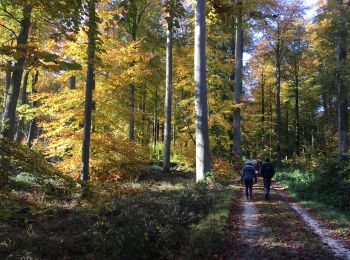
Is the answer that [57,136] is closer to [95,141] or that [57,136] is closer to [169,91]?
[95,141]

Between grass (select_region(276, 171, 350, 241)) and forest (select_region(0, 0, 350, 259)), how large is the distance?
74 mm

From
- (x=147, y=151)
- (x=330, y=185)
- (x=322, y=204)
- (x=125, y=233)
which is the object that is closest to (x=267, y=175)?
(x=322, y=204)

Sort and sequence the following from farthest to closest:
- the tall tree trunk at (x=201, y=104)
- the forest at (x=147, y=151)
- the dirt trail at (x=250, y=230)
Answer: the tall tree trunk at (x=201, y=104)
the dirt trail at (x=250, y=230)
the forest at (x=147, y=151)

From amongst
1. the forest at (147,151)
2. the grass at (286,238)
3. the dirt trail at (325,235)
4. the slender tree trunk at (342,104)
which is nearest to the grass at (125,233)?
the forest at (147,151)

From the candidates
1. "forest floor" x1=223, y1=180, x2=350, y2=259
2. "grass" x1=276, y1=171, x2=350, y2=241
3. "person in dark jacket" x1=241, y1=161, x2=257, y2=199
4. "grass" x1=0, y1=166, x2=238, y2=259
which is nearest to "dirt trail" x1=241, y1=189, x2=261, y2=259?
"forest floor" x1=223, y1=180, x2=350, y2=259

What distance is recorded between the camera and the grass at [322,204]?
31.7ft

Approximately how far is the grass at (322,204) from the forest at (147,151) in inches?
2.9

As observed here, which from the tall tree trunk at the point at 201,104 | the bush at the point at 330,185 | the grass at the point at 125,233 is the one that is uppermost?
the tall tree trunk at the point at 201,104

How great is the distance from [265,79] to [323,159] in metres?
25.3

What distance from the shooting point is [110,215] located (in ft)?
33.5

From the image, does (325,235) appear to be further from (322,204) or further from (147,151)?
(147,151)

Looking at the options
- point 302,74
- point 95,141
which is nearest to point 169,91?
point 95,141

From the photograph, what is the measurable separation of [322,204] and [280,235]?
5499 millimetres

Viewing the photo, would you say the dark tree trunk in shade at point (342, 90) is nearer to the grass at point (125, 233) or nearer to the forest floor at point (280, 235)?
the forest floor at point (280, 235)
